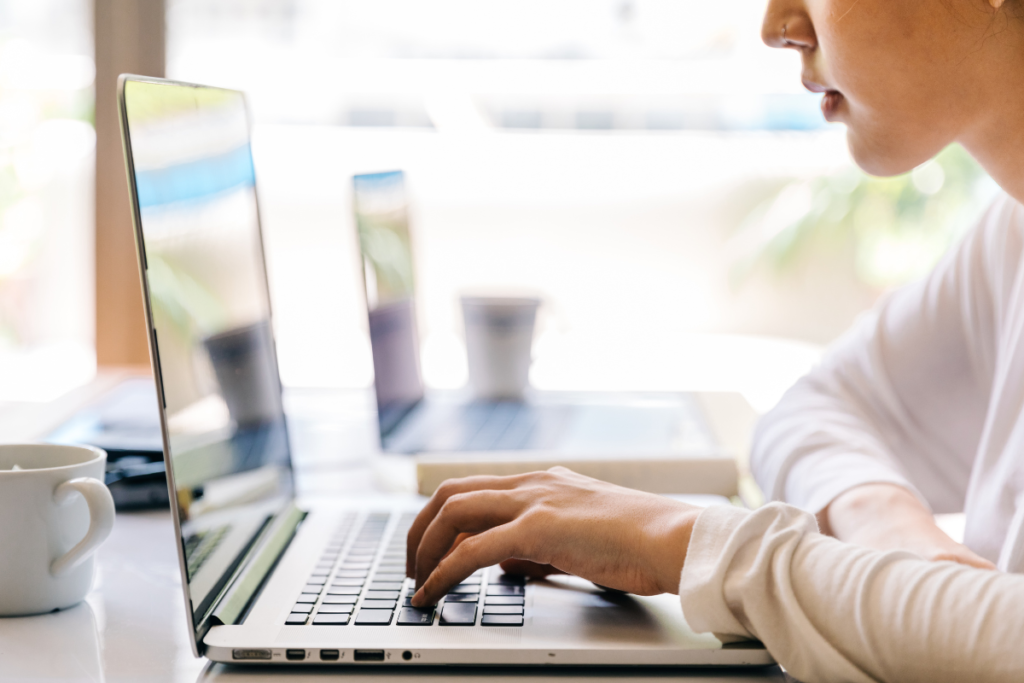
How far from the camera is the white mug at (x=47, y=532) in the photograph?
0.57 metres

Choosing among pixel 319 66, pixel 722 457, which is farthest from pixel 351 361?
pixel 722 457

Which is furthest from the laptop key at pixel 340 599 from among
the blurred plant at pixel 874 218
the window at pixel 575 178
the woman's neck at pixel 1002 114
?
the blurred plant at pixel 874 218

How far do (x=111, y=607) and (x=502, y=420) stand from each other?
25.1 inches

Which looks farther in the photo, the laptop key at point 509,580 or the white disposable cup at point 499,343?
the white disposable cup at point 499,343

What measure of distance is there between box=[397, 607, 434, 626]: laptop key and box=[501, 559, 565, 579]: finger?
78mm

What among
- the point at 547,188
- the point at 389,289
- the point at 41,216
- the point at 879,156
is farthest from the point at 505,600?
the point at 547,188

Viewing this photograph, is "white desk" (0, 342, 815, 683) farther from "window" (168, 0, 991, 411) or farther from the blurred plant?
the blurred plant

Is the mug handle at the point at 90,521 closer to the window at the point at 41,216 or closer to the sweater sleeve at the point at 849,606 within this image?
the sweater sleeve at the point at 849,606

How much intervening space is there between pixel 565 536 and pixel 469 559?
6cm

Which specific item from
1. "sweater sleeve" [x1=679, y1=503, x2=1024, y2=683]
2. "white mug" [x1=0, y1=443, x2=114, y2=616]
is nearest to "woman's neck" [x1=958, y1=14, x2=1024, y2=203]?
"sweater sleeve" [x1=679, y1=503, x2=1024, y2=683]

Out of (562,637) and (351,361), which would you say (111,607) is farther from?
(351,361)

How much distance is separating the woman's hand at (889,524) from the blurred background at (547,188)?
8.00 ft

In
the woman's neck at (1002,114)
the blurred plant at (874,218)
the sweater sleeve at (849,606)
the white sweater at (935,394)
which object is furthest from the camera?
the blurred plant at (874,218)

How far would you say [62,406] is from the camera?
1169 mm
